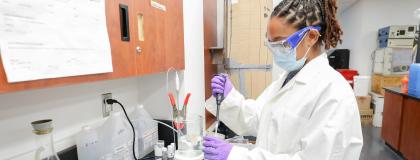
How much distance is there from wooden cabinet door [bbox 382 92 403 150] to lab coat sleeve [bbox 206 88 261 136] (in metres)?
2.71

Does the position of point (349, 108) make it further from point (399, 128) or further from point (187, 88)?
point (399, 128)

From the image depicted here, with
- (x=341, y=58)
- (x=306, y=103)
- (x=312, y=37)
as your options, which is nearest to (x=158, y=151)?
(x=306, y=103)

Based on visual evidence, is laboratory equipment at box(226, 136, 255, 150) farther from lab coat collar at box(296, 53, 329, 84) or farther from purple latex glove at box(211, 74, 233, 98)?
lab coat collar at box(296, 53, 329, 84)

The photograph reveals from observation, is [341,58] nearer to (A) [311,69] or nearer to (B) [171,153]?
(A) [311,69]

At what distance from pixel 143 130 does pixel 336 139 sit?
2.82 ft

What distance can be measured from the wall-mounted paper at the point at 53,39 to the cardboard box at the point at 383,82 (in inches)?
199

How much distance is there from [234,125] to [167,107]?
1.23 ft

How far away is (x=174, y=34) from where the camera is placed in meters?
1.15

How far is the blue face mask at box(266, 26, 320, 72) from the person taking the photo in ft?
2.87

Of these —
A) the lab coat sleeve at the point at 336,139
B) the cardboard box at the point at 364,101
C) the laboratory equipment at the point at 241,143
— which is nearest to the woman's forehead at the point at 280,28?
the lab coat sleeve at the point at 336,139

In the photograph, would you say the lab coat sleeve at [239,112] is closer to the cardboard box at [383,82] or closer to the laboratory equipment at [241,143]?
the laboratory equipment at [241,143]

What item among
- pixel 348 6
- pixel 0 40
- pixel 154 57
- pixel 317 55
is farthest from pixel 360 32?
pixel 0 40

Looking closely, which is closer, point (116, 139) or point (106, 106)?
point (116, 139)

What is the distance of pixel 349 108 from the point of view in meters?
0.73
